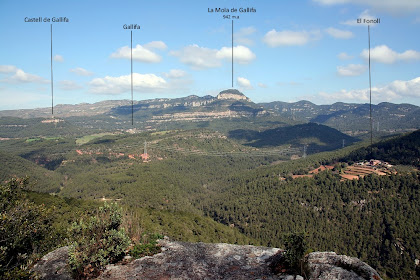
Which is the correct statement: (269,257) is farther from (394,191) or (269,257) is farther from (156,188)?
(156,188)

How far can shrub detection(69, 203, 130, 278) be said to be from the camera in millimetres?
12250

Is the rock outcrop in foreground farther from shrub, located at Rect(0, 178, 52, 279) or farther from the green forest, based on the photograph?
the green forest

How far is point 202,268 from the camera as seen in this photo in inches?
530

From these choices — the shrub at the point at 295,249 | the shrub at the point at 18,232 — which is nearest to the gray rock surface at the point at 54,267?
the shrub at the point at 18,232

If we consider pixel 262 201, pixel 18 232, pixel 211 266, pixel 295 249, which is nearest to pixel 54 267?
pixel 18 232

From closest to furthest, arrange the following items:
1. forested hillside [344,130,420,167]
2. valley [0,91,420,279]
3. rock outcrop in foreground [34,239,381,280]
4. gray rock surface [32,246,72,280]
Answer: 1. rock outcrop in foreground [34,239,381,280]
2. gray rock surface [32,246,72,280]
3. valley [0,91,420,279]
4. forested hillside [344,130,420,167]

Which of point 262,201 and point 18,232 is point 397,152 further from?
point 18,232

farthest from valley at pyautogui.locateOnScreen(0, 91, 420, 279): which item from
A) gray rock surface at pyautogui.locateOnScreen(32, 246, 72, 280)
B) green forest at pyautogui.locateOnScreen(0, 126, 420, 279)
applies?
gray rock surface at pyautogui.locateOnScreen(32, 246, 72, 280)

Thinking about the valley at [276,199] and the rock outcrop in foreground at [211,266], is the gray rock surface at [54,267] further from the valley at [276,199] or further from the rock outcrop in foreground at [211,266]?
the valley at [276,199]

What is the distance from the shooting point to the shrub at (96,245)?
40.2 feet

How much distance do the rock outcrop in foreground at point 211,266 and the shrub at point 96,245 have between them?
23.9 inches

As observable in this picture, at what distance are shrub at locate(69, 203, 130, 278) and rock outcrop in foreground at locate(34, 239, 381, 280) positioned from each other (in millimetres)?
606

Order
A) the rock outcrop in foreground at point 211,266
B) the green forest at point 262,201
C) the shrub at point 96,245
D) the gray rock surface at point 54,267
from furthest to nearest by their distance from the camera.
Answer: the green forest at point 262,201, the gray rock surface at point 54,267, the shrub at point 96,245, the rock outcrop in foreground at point 211,266

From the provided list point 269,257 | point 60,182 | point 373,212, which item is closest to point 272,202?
point 373,212
